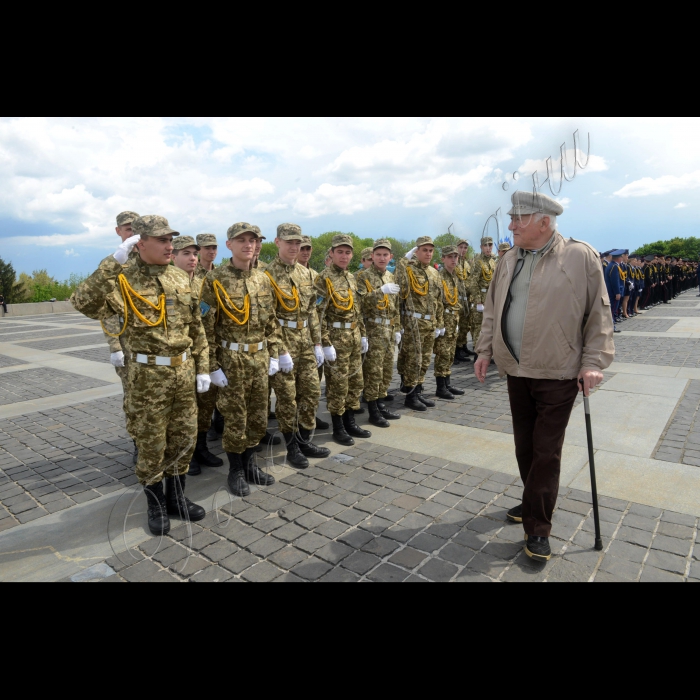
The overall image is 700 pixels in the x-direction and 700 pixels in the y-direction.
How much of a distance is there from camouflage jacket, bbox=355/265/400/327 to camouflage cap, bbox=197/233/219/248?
2.00 m

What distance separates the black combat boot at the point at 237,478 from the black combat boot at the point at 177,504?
373mm

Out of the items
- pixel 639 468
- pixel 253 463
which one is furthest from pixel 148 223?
pixel 639 468

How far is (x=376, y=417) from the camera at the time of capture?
6.06 meters

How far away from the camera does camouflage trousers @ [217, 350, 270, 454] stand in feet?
14.0

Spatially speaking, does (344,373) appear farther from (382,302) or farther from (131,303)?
(131,303)

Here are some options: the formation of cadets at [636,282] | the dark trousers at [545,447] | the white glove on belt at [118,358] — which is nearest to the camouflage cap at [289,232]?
the white glove on belt at [118,358]

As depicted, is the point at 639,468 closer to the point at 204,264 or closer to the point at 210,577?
the point at 210,577

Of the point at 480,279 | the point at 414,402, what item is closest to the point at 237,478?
the point at 414,402

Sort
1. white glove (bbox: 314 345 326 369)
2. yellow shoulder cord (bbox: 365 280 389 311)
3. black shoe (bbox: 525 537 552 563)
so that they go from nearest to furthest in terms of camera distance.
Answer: black shoe (bbox: 525 537 552 563) → white glove (bbox: 314 345 326 369) → yellow shoulder cord (bbox: 365 280 389 311)

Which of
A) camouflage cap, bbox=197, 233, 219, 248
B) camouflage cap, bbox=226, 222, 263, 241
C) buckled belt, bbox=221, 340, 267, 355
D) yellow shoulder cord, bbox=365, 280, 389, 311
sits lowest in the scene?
buckled belt, bbox=221, 340, 267, 355

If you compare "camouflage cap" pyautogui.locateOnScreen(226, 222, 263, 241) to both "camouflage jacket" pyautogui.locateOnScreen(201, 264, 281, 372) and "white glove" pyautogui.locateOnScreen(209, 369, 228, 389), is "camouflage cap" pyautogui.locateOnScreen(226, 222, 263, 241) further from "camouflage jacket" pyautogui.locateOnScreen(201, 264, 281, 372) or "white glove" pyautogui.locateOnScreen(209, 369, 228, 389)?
"white glove" pyautogui.locateOnScreen(209, 369, 228, 389)

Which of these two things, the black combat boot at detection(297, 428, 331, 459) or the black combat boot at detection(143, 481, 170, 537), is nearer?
the black combat boot at detection(143, 481, 170, 537)

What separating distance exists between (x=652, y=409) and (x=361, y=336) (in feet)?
12.3

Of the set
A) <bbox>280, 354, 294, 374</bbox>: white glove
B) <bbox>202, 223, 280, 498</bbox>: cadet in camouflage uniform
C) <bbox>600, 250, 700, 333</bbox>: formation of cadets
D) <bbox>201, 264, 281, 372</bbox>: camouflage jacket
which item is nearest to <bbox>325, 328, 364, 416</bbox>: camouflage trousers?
<bbox>280, 354, 294, 374</bbox>: white glove
